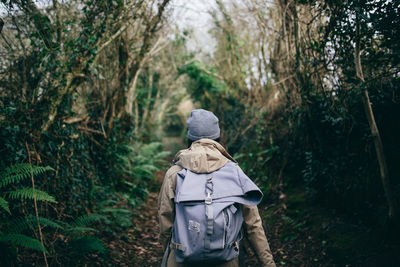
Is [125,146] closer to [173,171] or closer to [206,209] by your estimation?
[173,171]

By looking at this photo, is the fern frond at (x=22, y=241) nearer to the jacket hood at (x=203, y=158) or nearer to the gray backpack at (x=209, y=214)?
the gray backpack at (x=209, y=214)

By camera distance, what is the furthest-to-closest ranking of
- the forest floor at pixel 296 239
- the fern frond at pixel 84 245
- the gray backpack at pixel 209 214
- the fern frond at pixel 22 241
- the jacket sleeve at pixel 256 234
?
the forest floor at pixel 296 239
the fern frond at pixel 84 245
the fern frond at pixel 22 241
the jacket sleeve at pixel 256 234
the gray backpack at pixel 209 214

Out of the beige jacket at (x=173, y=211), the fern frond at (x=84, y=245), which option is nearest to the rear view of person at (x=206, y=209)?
the beige jacket at (x=173, y=211)

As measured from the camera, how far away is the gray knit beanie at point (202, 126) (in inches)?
103

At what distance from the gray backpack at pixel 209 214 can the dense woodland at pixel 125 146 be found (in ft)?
5.52

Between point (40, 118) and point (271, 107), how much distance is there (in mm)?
6808

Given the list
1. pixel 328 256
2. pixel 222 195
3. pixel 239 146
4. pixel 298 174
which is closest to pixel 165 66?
pixel 239 146

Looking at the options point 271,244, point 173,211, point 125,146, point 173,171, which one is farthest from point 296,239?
point 125,146

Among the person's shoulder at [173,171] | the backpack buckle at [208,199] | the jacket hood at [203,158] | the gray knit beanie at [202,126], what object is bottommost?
the backpack buckle at [208,199]

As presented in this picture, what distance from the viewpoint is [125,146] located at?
875 cm

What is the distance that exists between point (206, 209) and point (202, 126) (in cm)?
84

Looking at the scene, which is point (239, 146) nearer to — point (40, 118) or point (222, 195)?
point (40, 118)

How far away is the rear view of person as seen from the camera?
82.0 inches

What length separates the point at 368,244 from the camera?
13.4 feet
